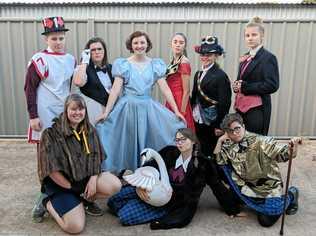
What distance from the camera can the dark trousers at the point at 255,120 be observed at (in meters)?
3.68

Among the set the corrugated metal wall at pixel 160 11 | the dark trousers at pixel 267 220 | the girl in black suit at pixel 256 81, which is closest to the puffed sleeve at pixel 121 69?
the girl in black suit at pixel 256 81

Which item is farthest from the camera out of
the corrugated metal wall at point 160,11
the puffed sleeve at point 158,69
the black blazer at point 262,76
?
the corrugated metal wall at point 160,11

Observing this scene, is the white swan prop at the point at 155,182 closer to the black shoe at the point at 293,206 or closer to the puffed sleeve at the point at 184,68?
the puffed sleeve at the point at 184,68

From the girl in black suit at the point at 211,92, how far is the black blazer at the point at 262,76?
0.68 feet

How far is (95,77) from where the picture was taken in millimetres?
3760

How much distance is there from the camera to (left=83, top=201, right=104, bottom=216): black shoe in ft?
11.7

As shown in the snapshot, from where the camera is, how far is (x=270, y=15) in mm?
8789

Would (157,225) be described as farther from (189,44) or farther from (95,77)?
(189,44)

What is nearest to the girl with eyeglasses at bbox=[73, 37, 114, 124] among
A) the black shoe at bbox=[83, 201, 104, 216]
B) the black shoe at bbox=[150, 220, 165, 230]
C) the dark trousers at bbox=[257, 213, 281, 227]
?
the black shoe at bbox=[83, 201, 104, 216]

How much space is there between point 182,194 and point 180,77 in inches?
46.1

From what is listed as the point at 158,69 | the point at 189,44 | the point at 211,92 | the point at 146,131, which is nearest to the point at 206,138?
the point at 211,92

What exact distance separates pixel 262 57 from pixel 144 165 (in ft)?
4.60

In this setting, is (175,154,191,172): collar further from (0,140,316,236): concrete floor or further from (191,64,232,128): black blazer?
(191,64,232,128): black blazer

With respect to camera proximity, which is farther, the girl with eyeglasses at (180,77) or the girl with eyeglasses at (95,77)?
the girl with eyeglasses at (180,77)
